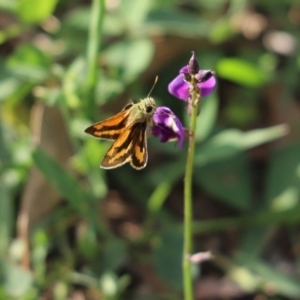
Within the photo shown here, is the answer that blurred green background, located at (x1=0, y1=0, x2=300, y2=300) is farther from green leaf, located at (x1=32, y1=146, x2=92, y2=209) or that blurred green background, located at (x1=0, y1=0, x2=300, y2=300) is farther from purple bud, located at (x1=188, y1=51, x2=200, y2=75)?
purple bud, located at (x1=188, y1=51, x2=200, y2=75)

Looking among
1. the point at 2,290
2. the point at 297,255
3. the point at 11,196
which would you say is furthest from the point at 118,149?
the point at 297,255

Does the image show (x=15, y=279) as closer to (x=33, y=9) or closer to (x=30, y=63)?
(x=30, y=63)

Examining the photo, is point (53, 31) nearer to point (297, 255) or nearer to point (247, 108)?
point (247, 108)

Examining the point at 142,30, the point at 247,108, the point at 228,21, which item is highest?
the point at 228,21

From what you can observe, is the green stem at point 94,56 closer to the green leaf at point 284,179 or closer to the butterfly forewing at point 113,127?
the butterfly forewing at point 113,127

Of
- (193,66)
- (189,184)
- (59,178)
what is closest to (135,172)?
(59,178)

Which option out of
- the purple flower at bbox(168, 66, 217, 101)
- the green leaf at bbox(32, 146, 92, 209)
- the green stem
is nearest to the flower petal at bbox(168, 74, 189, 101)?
the purple flower at bbox(168, 66, 217, 101)

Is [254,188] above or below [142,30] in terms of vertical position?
below
